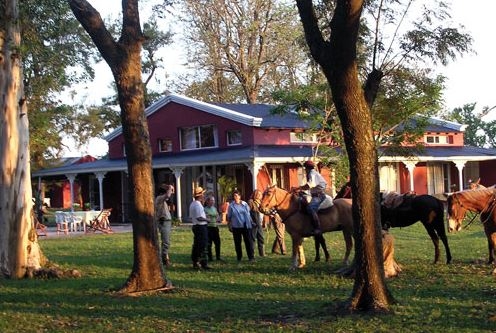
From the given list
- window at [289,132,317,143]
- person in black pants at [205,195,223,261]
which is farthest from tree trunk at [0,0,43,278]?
window at [289,132,317,143]

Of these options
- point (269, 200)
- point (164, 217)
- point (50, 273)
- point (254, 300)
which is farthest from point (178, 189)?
point (254, 300)

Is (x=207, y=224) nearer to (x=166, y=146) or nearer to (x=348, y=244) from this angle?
(x=348, y=244)

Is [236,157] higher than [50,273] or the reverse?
higher

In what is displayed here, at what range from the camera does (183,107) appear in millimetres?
36812

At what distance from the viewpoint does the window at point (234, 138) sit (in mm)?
34625

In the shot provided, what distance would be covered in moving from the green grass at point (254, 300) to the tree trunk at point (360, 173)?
1.13 ft

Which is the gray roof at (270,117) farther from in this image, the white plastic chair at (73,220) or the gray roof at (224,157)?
the white plastic chair at (73,220)

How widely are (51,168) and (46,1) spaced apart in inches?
1032

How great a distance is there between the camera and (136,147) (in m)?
12.2

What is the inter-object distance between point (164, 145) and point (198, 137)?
256 centimetres

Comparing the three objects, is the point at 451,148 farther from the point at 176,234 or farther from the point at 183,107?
the point at 176,234

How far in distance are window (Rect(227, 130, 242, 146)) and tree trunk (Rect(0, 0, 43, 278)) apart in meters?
19.7

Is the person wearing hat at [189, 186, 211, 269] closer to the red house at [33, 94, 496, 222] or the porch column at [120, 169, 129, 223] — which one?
the red house at [33, 94, 496, 222]

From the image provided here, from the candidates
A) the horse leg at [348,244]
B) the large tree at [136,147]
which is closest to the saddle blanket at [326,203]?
the horse leg at [348,244]
